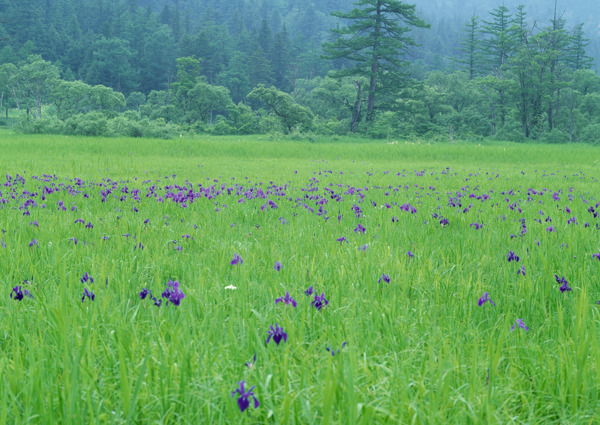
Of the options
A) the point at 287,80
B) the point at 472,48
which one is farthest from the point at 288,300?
the point at 287,80

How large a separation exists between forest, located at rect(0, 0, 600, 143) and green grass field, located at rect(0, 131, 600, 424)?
2179 cm

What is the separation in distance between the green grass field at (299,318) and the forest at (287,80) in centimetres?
2179

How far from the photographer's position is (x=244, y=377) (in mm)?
1398

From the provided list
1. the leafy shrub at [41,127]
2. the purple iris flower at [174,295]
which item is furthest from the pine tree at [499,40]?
the purple iris flower at [174,295]

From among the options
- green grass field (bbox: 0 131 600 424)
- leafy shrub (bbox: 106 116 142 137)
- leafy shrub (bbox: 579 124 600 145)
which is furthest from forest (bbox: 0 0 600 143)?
green grass field (bbox: 0 131 600 424)

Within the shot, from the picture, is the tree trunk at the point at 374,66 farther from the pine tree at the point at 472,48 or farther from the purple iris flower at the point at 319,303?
the pine tree at the point at 472,48

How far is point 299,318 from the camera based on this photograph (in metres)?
2.00

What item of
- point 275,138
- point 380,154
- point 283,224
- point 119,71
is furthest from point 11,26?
→ point 283,224

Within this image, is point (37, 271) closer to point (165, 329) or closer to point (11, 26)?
→ point (165, 329)

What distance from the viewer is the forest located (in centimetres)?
3866

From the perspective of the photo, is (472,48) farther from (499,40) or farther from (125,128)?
(125,128)

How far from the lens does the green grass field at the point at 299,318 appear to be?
1.29m

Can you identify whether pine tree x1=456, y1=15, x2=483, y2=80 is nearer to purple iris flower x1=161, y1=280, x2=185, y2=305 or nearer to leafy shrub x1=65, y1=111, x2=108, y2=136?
leafy shrub x1=65, y1=111, x2=108, y2=136

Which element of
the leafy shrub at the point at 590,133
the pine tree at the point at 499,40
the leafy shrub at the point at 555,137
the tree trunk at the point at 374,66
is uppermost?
the pine tree at the point at 499,40
